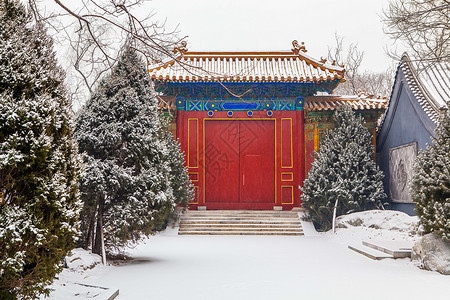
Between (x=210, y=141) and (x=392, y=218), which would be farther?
(x=210, y=141)

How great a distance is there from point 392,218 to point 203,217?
16.0 feet

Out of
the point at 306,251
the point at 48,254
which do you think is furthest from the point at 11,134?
the point at 306,251

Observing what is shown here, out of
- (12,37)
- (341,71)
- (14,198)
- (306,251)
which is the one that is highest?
(341,71)

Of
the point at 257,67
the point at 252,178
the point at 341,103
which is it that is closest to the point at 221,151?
the point at 252,178

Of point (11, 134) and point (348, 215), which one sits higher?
point (11, 134)

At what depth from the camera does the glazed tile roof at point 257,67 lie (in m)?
13.6

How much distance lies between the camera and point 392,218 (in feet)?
37.7

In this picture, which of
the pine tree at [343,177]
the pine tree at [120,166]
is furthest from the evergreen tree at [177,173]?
the pine tree at [120,166]

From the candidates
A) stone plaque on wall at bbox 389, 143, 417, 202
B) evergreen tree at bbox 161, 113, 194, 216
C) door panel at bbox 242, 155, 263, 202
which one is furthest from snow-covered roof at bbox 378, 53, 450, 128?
evergreen tree at bbox 161, 113, 194, 216

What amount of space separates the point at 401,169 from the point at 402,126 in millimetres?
1118

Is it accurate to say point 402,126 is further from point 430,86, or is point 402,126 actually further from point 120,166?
point 120,166

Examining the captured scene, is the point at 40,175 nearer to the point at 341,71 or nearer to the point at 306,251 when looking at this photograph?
the point at 306,251

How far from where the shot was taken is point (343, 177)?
12.6 meters

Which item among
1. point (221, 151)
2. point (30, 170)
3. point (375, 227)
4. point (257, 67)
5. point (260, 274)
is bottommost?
point (260, 274)
